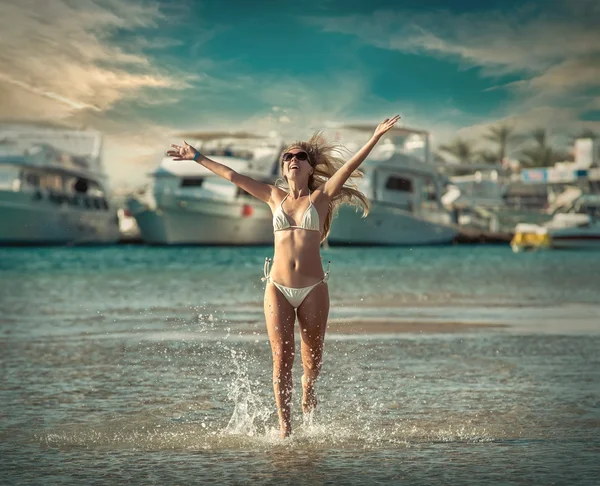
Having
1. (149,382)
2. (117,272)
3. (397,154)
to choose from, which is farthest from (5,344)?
(397,154)

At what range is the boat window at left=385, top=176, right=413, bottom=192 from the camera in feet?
285

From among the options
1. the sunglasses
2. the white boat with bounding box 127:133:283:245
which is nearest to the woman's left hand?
the sunglasses

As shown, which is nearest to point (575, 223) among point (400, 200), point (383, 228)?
point (400, 200)

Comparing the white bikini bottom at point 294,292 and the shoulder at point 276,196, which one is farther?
the shoulder at point 276,196

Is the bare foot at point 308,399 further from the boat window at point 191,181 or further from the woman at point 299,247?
the boat window at point 191,181

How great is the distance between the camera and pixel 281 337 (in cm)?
731

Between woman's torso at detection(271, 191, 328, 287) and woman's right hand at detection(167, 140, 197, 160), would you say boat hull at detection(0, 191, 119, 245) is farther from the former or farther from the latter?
woman's torso at detection(271, 191, 328, 287)

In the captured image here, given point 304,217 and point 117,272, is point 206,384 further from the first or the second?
point 117,272

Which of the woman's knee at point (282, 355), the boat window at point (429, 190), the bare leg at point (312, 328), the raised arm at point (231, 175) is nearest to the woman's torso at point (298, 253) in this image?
the bare leg at point (312, 328)

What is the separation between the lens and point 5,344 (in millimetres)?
13789

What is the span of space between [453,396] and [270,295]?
9.13 ft

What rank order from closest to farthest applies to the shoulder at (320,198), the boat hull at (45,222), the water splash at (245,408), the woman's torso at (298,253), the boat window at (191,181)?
1. the woman's torso at (298,253)
2. the shoulder at (320,198)
3. the water splash at (245,408)
4. the boat window at (191,181)
5. the boat hull at (45,222)

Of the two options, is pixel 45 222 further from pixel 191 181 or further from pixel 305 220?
pixel 305 220

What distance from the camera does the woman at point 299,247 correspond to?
23.8 ft
